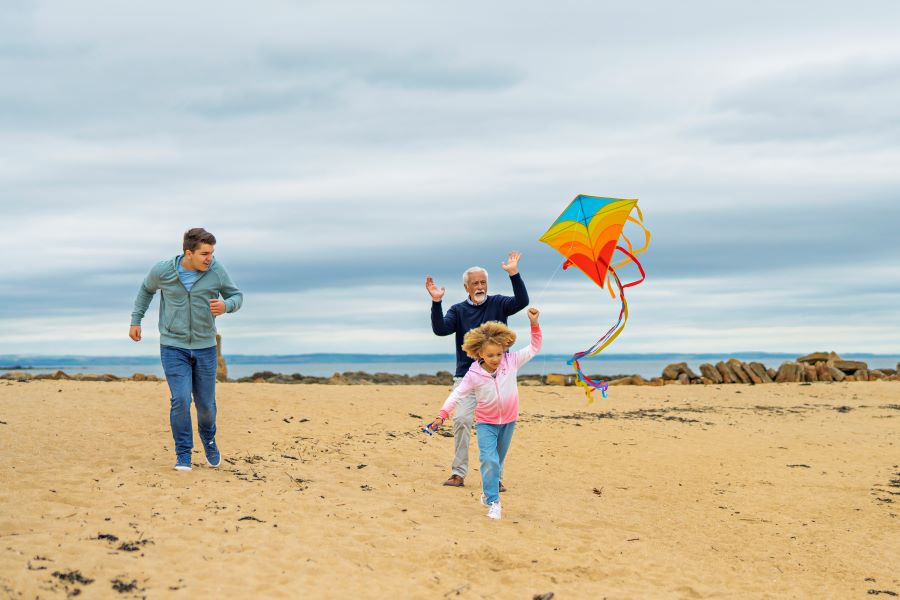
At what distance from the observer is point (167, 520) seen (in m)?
6.86

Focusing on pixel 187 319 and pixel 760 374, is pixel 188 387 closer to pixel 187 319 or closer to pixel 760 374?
pixel 187 319

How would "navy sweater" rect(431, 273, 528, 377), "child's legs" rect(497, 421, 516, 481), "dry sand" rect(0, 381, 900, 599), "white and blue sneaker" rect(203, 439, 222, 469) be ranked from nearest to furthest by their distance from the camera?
"dry sand" rect(0, 381, 900, 599) < "child's legs" rect(497, 421, 516, 481) < "navy sweater" rect(431, 273, 528, 377) < "white and blue sneaker" rect(203, 439, 222, 469)

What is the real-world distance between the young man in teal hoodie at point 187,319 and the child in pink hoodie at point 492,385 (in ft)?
8.33

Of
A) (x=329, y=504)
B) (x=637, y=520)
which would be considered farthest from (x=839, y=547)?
(x=329, y=504)

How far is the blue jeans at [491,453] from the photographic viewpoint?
7718mm

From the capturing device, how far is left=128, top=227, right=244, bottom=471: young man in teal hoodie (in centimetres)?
838

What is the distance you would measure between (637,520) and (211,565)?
4580mm

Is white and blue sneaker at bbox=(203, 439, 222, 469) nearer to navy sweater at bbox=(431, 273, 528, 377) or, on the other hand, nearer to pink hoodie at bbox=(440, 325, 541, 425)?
navy sweater at bbox=(431, 273, 528, 377)

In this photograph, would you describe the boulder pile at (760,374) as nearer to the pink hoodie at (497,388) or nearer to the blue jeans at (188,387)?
the pink hoodie at (497,388)

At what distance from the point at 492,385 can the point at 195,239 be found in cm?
322

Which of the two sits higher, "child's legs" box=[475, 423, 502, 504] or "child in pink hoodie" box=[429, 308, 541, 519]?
"child in pink hoodie" box=[429, 308, 541, 519]

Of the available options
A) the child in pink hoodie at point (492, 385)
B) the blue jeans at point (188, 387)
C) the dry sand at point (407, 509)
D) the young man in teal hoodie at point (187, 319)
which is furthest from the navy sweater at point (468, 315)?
the blue jeans at point (188, 387)

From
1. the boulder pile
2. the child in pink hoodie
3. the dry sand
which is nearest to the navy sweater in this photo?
the child in pink hoodie

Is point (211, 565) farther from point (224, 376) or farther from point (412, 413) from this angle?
point (224, 376)
